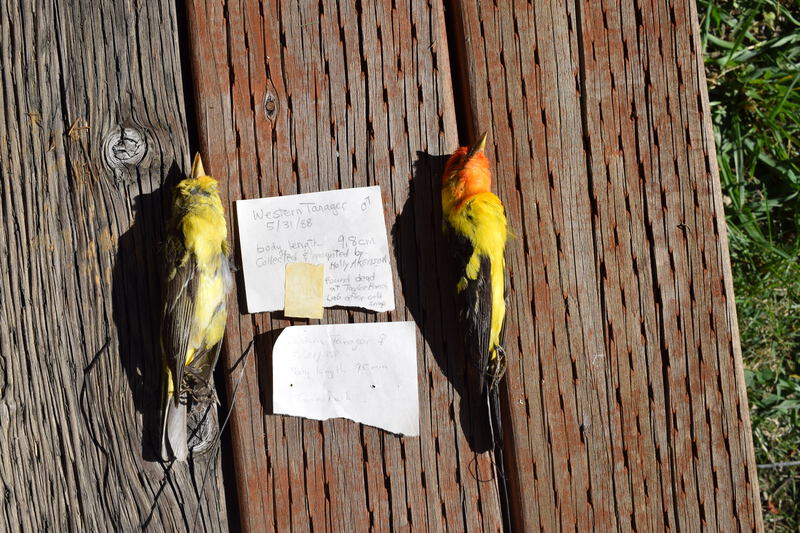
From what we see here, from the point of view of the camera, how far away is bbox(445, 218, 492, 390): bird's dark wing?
5.73ft

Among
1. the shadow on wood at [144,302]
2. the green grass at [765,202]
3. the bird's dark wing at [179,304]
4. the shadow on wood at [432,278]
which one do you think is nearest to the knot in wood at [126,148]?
the shadow on wood at [144,302]

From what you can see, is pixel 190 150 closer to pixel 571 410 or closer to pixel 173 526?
pixel 173 526

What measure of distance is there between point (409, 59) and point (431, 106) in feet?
0.55

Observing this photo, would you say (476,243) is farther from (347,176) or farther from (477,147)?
(347,176)

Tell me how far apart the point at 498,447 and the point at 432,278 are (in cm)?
58

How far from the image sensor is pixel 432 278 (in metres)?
1.87

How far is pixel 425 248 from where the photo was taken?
1.87 metres

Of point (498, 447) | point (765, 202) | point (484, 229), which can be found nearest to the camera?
point (484, 229)

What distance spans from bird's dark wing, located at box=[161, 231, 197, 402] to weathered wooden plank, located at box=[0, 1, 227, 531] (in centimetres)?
15

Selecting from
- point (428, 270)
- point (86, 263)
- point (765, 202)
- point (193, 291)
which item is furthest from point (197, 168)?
point (765, 202)

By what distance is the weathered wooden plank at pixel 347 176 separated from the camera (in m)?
1.87

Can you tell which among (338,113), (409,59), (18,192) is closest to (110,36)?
(18,192)

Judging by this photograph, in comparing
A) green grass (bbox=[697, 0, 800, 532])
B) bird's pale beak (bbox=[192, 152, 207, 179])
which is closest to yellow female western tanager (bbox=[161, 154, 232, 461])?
bird's pale beak (bbox=[192, 152, 207, 179])

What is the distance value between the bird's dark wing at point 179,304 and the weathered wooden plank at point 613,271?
39.2 inches
